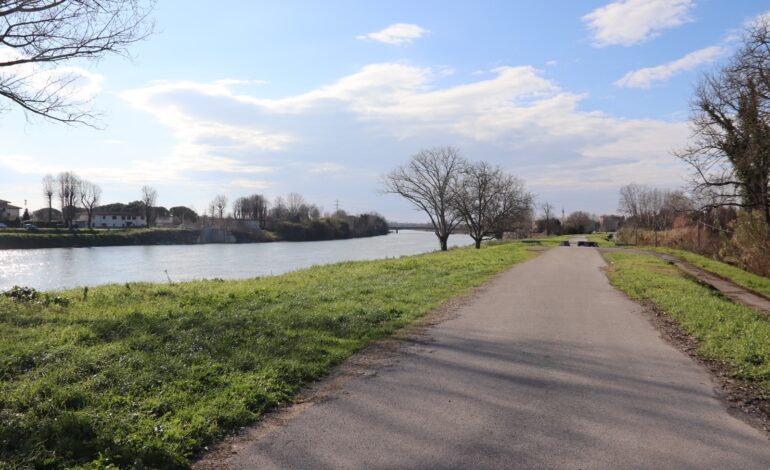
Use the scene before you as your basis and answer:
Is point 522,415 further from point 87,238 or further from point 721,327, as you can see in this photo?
point 87,238

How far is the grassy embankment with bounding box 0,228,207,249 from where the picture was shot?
50094mm

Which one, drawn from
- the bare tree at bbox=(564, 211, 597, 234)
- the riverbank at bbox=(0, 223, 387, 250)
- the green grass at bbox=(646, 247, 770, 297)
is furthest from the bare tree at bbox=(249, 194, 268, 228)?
the green grass at bbox=(646, 247, 770, 297)

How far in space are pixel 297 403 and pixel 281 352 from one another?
5.06 feet

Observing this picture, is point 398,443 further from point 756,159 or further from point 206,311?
point 756,159

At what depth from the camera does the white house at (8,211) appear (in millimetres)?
85238

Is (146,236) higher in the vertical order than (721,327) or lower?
higher

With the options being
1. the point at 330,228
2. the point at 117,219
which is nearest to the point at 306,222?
the point at 330,228

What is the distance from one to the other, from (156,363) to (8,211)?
379 ft

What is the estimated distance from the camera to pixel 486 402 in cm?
483

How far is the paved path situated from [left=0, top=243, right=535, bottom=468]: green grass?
70 centimetres

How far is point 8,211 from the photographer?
96938 millimetres

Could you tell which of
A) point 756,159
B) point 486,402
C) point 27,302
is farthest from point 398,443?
point 756,159

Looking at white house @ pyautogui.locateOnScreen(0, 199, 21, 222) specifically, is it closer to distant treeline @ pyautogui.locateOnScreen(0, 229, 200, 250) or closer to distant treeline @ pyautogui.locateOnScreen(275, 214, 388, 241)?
A: distant treeline @ pyautogui.locateOnScreen(0, 229, 200, 250)

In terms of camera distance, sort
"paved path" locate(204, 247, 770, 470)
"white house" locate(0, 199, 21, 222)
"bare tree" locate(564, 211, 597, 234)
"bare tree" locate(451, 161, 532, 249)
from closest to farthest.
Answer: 1. "paved path" locate(204, 247, 770, 470)
2. "bare tree" locate(451, 161, 532, 249)
3. "white house" locate(0, 199, 21, 222)
4. "bare tree" locate(564, 211, 597, 234)
